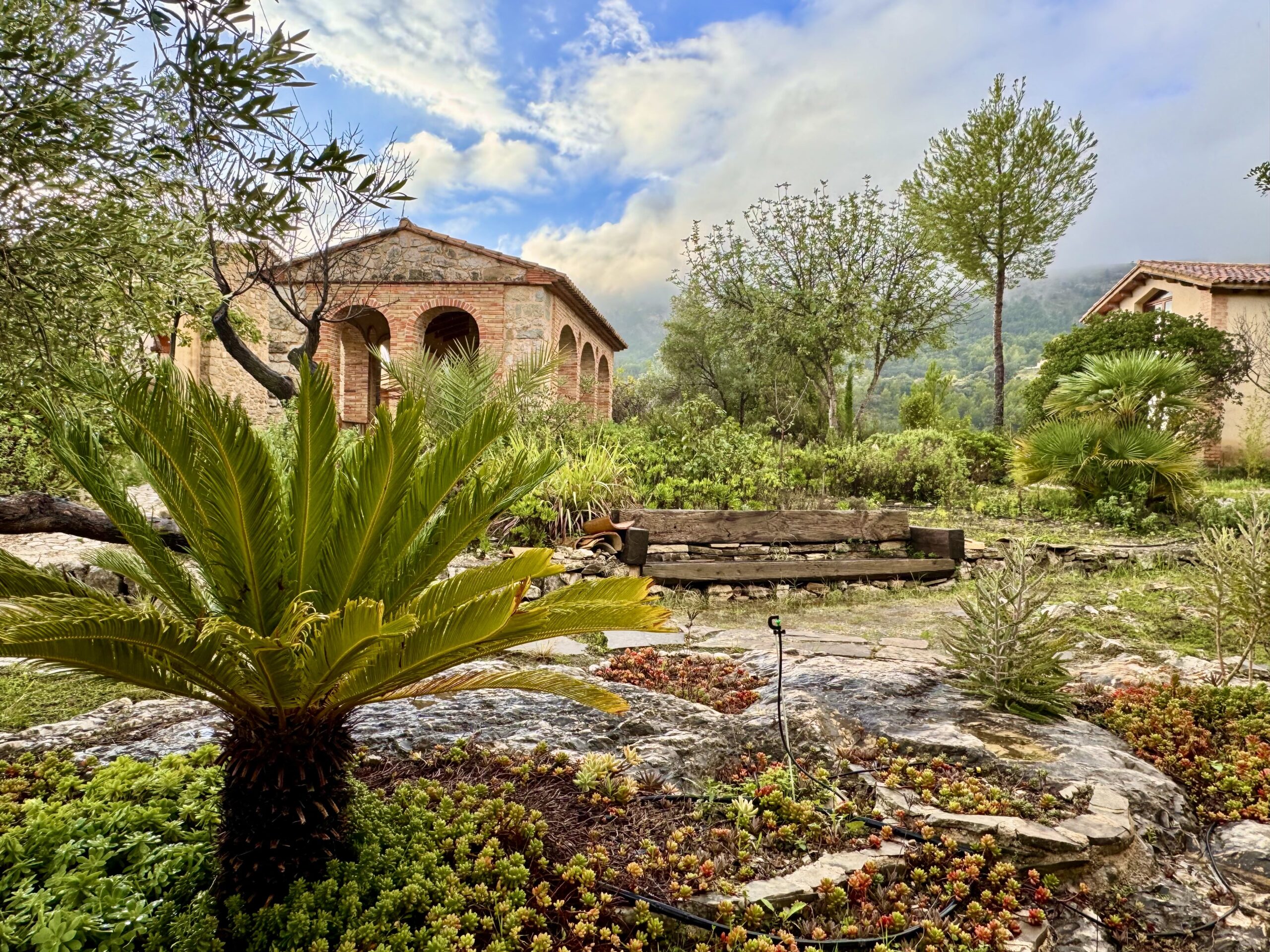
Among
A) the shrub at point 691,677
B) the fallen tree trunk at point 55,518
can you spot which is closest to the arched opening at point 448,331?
the shrub at point 691,677

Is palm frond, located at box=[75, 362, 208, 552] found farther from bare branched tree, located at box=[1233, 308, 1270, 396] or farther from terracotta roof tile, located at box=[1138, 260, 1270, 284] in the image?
terracotta roof tile, located at box=[1138, 260, 1270, 284]

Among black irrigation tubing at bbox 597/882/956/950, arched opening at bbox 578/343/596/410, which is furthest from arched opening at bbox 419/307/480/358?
black irrigation tubing at bbox 597/882/956/950

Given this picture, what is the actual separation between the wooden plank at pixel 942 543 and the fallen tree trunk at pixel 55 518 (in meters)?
6.62

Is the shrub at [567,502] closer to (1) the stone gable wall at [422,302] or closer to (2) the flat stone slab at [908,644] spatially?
(2) the flat stone slab at [908,644]

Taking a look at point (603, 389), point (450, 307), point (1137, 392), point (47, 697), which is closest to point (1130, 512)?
point (1137, 392)

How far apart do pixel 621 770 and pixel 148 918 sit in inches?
56.1

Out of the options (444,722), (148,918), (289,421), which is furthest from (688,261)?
(148,918)

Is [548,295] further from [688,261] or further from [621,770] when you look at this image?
[621,770]

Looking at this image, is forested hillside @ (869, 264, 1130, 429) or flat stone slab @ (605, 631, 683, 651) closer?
flat stone slab @ (605, 631, 683, 651)

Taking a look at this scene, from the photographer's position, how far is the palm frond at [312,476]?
1876 mm

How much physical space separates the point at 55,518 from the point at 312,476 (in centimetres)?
208

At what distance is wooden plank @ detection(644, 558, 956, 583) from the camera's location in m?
6.66

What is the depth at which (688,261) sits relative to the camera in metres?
19.0

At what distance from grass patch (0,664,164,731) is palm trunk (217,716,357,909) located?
195 centimetres
